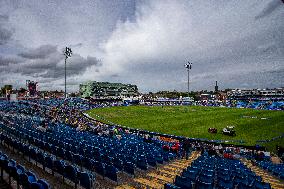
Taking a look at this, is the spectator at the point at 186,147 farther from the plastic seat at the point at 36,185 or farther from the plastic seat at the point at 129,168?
the plastic seat at the point at 36,185

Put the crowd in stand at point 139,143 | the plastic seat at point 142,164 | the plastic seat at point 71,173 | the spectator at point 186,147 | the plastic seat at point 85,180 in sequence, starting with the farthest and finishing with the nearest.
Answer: the spectator at point 186,147
the crowd in stand at point 139,143
the plastic seat at point 142,164
the plastic seat at point 71,173
the plastic seat at point 85,180

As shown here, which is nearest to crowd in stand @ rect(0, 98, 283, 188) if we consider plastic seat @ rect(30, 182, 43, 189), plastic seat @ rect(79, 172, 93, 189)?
plastic seat @ rect(79, 172, 93, 189)

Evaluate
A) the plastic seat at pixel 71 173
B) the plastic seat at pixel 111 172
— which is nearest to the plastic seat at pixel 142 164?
the plastic seat at pixel 111 172

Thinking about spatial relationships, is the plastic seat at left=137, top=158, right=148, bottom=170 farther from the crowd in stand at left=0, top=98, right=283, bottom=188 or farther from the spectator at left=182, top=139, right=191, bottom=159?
the spectator at left=182, top=139, right=191, bottom=159

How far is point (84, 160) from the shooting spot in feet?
38.1

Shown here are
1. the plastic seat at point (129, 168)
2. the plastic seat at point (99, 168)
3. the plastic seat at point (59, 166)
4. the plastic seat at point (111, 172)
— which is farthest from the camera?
the plastic seat at point (129, 168)

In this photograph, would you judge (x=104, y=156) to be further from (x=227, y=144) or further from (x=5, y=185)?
(x=227, y=144)

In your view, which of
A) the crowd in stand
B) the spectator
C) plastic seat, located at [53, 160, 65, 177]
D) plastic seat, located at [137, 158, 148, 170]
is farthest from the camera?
the spectator

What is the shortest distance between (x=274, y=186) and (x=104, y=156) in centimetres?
880

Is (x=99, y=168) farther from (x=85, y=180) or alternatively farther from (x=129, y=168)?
(x=85, y=180)

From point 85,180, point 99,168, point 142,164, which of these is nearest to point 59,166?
point 99,168

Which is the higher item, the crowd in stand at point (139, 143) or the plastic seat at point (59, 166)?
the plastic seat at point (59, 166)

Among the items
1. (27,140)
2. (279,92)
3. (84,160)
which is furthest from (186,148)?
(279,92)

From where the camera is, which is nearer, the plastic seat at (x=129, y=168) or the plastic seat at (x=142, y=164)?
the plastic seat at (x=129, y=168)
